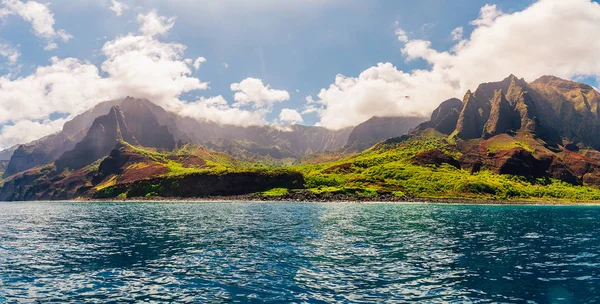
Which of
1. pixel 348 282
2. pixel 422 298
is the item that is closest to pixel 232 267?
pixel 348 282

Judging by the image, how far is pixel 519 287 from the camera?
78.6ft

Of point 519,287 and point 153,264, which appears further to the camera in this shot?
point 153,264

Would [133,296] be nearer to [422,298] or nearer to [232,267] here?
[232,267]

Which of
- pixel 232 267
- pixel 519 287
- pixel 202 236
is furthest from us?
pixel 202 236

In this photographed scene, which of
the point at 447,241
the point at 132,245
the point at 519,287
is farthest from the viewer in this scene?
the point at 447,241

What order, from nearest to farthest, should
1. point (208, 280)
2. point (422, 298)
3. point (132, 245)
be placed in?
point (422, 298) < point (208, 280) < point (132, 245)

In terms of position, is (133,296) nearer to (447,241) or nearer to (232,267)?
(232,267)

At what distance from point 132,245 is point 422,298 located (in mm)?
35143

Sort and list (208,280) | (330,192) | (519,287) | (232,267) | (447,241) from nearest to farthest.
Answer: (519,287), (208,280), (232,267), (447,241), (330,192)

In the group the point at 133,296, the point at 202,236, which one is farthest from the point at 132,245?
the point at 133,296

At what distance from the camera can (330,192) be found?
190m

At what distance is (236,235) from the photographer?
50.2 m

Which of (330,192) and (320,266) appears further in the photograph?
(330,192)

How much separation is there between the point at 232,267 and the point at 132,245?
1901 cm
